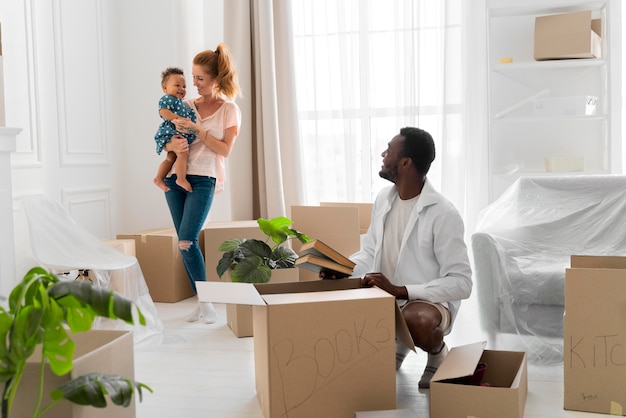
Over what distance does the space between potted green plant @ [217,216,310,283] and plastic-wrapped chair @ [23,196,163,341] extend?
17.6 inches

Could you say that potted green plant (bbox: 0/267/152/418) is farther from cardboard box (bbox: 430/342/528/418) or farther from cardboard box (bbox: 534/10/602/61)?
cardboard box (bbox: 534/10/602/61)

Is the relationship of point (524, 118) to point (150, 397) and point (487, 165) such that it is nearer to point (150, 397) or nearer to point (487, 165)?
point (487, 165)

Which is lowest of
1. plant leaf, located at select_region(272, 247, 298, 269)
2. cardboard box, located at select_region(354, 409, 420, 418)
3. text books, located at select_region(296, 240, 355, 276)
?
cardboard box, located at select_region(354, 409, 420, 418)

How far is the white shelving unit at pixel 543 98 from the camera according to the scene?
4.36 m

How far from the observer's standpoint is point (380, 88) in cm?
476

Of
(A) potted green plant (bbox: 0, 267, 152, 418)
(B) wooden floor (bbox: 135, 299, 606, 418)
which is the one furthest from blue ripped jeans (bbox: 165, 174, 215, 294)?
(A) potted green plant (bbox: 0, 267, 152, 418)

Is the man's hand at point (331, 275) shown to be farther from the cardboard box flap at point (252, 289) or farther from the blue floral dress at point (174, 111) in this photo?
the blue floral dress at point (174, 111)

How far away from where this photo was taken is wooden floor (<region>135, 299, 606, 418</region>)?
8.03ft

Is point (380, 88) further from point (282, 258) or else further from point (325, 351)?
point (325, 351)

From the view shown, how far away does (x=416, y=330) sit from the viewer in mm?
2461

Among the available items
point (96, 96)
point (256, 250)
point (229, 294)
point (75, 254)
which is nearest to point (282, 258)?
point (256, 250)

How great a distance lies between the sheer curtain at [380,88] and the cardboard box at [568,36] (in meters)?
0.43

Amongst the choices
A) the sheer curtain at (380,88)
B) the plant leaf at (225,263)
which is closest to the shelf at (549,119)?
the sheer curtain at (380,88)

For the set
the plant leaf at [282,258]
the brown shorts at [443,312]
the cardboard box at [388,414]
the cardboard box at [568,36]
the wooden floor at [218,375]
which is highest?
the cardboard box at [568,36]
